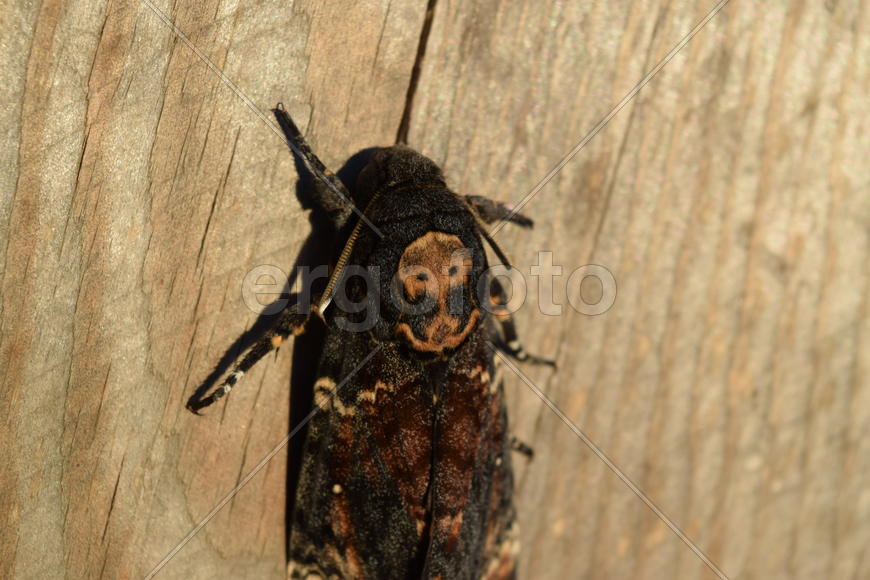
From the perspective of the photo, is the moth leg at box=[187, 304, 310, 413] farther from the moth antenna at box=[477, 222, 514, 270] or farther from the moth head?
the moth antenna at box=[477, 222, 514, 270]

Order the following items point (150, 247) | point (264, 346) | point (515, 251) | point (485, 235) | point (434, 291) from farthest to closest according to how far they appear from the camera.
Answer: point (515, 251), point (485, 235), point (434, 291), point (264, 346), point (150, 247)

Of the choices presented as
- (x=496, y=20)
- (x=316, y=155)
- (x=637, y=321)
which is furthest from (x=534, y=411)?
(x=496, y=20)

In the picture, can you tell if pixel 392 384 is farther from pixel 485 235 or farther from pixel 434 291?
pixel 485 235

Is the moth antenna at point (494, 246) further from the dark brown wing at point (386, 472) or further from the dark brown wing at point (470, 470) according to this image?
the dark brown wing at point (386, 472)

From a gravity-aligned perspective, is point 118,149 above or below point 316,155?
below

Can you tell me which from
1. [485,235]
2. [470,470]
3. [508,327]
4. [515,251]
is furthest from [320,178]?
[470,470]

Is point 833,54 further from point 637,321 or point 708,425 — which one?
point 708,425
